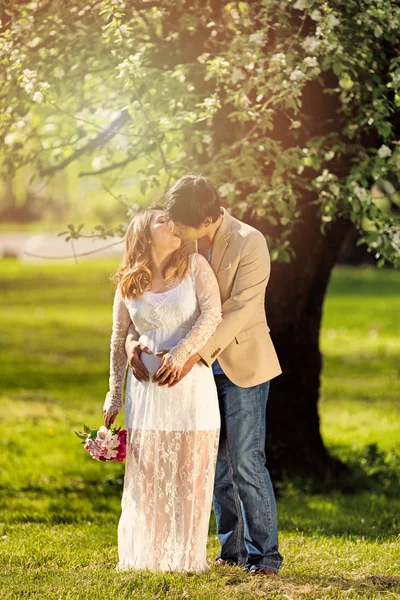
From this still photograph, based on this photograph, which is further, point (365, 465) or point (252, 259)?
point (365, 465)

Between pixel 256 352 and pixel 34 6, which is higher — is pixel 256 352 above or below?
below

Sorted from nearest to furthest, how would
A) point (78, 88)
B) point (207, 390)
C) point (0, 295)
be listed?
point (207, 390), point (78, 88), point (0, 295)

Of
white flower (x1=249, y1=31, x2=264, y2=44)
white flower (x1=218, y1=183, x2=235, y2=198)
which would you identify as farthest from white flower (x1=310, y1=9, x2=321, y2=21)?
white flower (x1=218, y1=183, x2=235, y2=198)

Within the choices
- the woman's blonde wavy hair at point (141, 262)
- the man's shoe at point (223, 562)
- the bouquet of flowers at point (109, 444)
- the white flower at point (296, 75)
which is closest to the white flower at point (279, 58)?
the white flower at point (296, 75)

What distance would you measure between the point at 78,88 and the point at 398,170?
114 inches

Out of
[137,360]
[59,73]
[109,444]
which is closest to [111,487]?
[59,73]

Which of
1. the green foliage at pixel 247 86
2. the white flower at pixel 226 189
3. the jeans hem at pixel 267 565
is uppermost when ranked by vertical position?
the green foliage at pixel 247 86

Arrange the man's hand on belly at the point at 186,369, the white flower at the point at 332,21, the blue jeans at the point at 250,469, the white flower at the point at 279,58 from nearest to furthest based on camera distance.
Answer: the man's hand on belly at the point at 186,369, the blue jeans at the point at 250,469, the white flower at the point at 332,21, the white flower at the point at 279,58

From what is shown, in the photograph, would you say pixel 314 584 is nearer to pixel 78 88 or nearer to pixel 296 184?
pixel 296 184

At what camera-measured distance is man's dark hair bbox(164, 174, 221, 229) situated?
5176 mm

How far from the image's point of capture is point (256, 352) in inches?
217

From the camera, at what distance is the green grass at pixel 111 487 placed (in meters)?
5.45

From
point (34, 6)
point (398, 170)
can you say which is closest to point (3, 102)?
point (34, 6)

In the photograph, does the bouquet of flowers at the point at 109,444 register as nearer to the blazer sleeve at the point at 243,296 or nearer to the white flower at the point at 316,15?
the blazer sleeve at the point at 243,296
